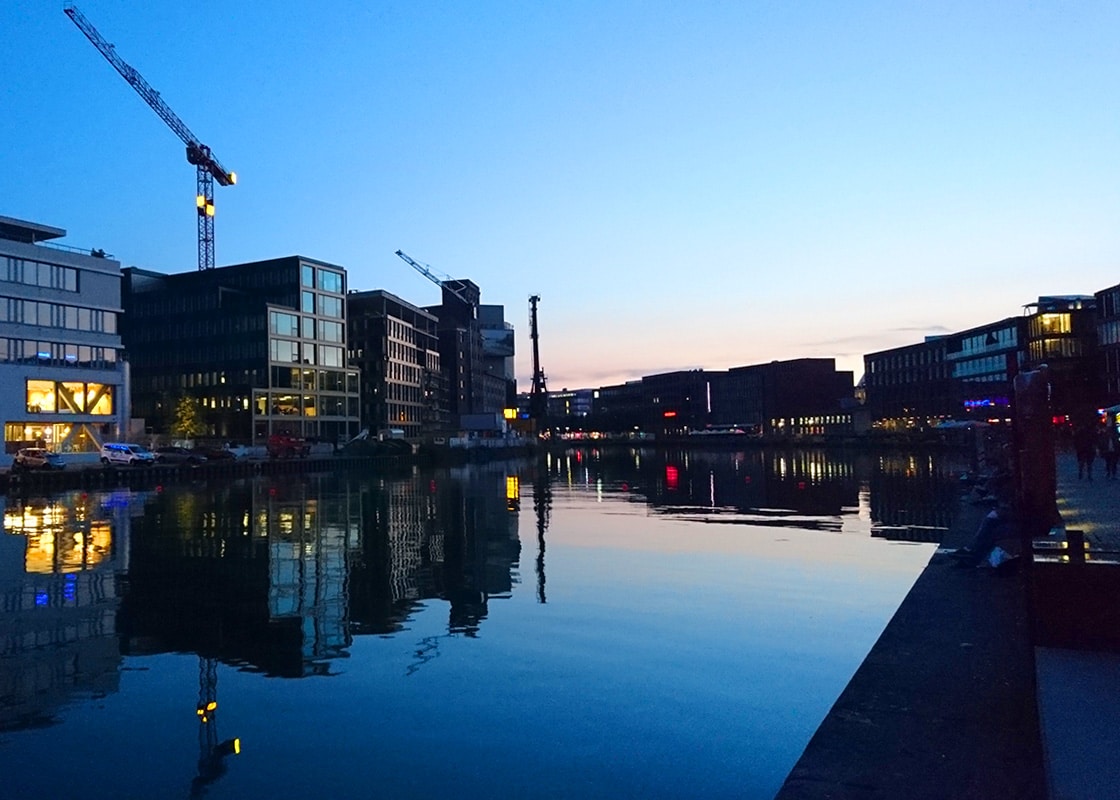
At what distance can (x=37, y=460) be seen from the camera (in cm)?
7475

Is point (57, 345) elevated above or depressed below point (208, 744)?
above

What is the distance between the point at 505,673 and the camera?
1255cm

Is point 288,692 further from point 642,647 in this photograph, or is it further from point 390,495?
point 390,495

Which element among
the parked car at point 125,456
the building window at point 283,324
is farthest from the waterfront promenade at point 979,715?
the building window at point 283,324

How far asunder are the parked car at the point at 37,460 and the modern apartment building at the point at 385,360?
67325 mm

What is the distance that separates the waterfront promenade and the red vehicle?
93.8 m

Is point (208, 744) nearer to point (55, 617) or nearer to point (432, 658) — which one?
point (432, 658)

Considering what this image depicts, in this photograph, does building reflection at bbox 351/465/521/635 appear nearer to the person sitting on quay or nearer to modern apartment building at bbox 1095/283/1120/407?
the person sitting on quay

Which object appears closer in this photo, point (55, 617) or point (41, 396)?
point (55, 617)

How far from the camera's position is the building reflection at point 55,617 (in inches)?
465

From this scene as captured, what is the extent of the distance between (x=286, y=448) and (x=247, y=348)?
30.8 metres

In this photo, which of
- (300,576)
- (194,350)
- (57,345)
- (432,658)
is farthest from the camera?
(194,350)

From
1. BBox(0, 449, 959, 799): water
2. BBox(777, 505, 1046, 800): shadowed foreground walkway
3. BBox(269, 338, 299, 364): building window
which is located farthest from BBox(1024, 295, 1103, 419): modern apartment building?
BBox(777, 505, 1046, 800): shadowed foreground walkway

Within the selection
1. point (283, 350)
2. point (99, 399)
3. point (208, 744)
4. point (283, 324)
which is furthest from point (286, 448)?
point (208, 744)
